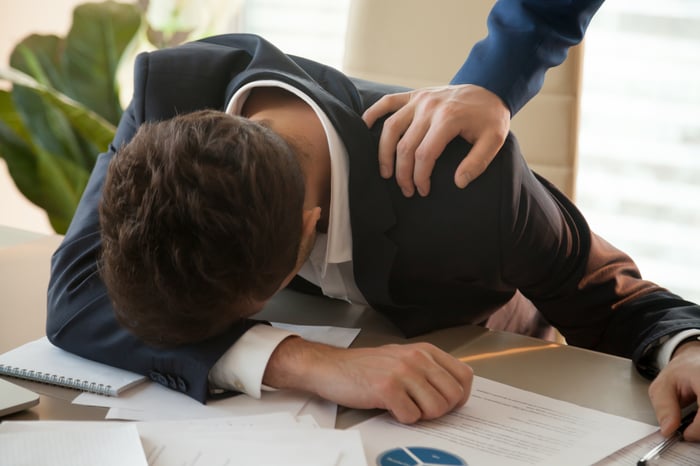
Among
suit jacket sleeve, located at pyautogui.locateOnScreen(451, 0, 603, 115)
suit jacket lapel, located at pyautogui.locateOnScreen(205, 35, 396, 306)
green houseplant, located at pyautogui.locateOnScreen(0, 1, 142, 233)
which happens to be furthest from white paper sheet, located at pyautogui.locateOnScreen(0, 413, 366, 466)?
green houseplant, located at pyautogui.locateOnScreen(0, 1, 142, 233)

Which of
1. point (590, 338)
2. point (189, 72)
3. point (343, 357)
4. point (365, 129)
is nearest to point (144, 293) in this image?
point (343, 357)

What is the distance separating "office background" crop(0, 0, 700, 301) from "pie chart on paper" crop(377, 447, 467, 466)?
2087mm

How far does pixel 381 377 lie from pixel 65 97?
190 cm

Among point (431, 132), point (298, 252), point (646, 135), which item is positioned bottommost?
point (646, 135)

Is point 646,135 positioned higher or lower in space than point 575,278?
lower

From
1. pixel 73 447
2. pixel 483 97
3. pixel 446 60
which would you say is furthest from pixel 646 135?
pixel 73 447

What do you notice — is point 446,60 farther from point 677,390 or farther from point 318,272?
point 677,390

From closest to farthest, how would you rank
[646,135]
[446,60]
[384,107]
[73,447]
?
[73,447]
[384,107]
[446,60]
[646,135]

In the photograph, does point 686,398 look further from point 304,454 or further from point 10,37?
point 10,37

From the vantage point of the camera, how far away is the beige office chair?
171 centimetres

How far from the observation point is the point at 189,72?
1226 mm

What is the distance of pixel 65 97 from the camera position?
246 centimetres

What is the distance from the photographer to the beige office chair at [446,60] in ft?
5.60

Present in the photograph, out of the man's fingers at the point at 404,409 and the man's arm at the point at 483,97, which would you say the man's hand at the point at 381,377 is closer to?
the man's fingers at the point at 404,409
